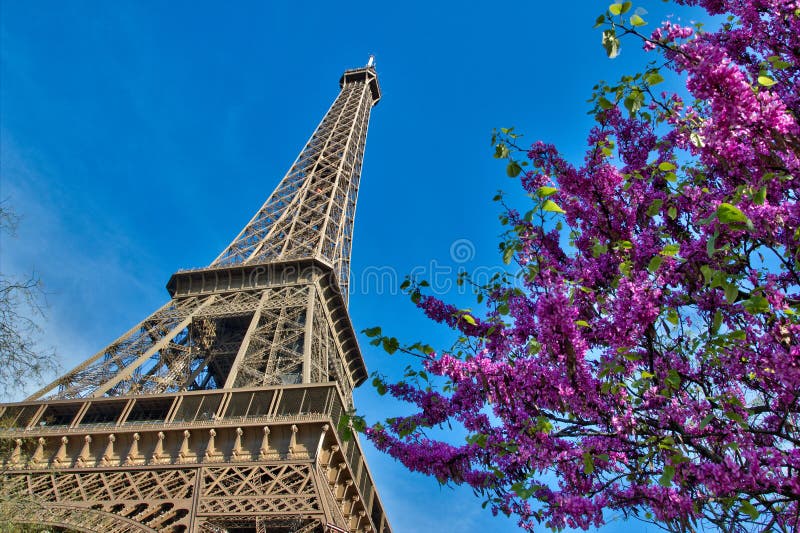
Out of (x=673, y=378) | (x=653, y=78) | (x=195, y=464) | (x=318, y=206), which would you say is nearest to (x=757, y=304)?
(x=673, y=378)

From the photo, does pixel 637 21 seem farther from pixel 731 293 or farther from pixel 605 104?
pixel 731 293

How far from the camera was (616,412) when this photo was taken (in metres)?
5.58

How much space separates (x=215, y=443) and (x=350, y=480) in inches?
186

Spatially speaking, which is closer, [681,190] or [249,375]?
[681,190]

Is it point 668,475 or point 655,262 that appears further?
point 655,262

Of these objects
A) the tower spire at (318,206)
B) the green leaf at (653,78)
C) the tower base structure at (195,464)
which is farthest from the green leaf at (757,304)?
the tower spire at (318,206)

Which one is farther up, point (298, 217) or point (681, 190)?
point (298, 217)

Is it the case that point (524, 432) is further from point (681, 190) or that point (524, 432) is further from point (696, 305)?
point (681, 190)

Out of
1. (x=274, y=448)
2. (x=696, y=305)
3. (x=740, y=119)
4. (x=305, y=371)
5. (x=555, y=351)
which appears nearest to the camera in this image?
(x=740, y=119)

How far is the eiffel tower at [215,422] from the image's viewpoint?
15656 mm

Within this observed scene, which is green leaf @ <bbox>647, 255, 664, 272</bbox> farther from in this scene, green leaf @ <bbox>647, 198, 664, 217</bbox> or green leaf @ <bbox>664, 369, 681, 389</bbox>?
green leaf @ <bbox>664, 369, 681, 389</bbox>

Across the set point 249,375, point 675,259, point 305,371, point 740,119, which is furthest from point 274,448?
point 740,119

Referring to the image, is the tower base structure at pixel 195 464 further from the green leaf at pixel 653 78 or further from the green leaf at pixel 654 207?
the green leaf at pixel 653 78

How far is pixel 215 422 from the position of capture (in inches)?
757
